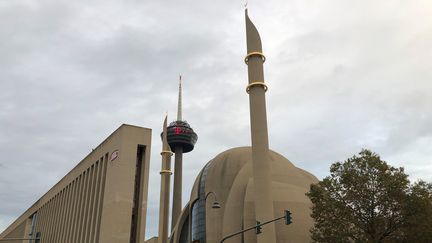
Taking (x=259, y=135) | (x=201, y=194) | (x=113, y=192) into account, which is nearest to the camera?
(x=113, y=192)

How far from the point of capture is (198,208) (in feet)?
231

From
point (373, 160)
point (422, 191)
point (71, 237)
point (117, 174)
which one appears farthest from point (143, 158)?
point (422, 191)

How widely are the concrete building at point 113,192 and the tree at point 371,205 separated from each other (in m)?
17.8

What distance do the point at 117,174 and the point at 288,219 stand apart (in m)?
22.6

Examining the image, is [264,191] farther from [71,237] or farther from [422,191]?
[71,237]

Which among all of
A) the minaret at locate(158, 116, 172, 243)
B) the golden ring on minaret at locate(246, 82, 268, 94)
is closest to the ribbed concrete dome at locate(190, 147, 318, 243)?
the golden ring on minaret at locate(246, 82, 268, 94)

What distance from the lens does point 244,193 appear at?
60906 mm

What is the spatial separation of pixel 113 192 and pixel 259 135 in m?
18.7

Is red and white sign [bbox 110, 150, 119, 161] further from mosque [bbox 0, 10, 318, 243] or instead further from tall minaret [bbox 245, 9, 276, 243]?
tall minaret [bbox 245, 9, 276, 243]

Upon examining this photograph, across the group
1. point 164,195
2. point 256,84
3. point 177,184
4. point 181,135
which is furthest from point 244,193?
point 181,135

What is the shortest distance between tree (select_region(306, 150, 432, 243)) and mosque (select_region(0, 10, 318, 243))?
6919mm

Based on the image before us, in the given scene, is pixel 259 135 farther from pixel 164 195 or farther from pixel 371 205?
pixel 164 195

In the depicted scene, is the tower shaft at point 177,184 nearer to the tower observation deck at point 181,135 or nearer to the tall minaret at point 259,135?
the tower observation deck at point 181,135

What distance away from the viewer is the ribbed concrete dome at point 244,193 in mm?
54031
